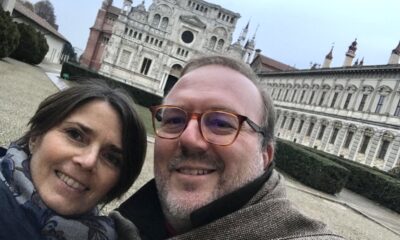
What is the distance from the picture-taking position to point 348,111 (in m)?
37.9

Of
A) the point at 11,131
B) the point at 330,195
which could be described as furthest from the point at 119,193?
the point at 330,195

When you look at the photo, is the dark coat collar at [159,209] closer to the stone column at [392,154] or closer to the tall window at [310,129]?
the stone column at [392,154]

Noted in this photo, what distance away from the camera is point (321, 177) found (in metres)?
18.4

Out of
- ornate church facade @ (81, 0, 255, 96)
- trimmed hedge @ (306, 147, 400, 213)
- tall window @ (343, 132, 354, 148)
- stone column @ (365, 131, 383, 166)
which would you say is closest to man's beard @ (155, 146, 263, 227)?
trimmed hedge @ (306, 147, 400, 213)

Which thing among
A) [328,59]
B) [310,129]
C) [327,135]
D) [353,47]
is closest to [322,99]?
[310,129]

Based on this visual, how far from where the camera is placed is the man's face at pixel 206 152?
1.89 metres

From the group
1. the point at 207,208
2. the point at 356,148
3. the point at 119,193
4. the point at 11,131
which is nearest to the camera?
the point at 207,208

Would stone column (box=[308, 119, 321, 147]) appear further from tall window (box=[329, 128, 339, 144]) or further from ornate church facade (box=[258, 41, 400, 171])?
tall window (box=[329, 128, 339, 144])

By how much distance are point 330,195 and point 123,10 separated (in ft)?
136

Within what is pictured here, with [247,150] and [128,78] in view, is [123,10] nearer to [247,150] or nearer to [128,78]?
[128,78]

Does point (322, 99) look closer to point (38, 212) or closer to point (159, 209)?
point (159, 209)

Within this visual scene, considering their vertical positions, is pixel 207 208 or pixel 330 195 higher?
pixel 207 208

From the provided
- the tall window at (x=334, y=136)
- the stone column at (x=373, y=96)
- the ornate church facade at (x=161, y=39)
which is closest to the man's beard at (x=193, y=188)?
the stone column at (x=373, y=96)

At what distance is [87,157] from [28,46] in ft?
120
